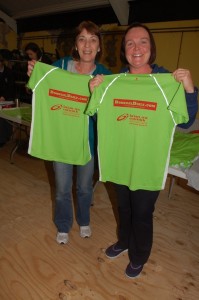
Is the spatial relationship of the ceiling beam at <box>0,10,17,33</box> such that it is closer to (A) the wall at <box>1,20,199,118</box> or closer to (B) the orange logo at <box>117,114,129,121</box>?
(A) the wall at <box>1,20,199,118</box>

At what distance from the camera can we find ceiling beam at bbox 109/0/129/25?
15.9 feet

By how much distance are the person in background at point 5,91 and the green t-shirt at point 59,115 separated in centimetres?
258

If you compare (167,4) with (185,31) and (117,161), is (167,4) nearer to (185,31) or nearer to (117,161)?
(185,31)

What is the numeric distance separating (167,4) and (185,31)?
569 mm

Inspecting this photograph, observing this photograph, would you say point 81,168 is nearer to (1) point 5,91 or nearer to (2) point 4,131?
(2) point 4,131

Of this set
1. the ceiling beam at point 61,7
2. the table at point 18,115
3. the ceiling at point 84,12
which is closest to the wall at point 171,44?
the ceiling at point 84,12

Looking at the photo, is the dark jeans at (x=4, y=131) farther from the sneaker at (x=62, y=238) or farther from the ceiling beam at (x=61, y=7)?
the ceiling beam at (x=61, y=7)

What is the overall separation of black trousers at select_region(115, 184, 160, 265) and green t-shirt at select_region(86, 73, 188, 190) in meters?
0.08

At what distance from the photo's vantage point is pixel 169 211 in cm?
262

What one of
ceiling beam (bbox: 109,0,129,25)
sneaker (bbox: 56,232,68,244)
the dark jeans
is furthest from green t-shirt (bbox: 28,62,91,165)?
ceiling beam (bbox: 109,0,129,25)

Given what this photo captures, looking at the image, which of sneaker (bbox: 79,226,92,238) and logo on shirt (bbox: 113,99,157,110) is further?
sneaker (bbox: 79,226,92,238)

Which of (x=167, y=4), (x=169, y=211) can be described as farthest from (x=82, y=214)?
(x=167, y=4)

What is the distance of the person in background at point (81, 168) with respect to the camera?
1607 mm

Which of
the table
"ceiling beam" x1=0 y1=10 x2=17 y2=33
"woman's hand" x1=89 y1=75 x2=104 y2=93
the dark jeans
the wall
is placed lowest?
the dark jeans
